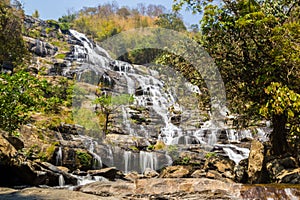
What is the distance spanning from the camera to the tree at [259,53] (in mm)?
7852

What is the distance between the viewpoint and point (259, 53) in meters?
9.61

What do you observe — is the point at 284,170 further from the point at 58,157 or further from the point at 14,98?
the point at 58,157

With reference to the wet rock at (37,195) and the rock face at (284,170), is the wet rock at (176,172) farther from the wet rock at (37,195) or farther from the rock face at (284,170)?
the wet rock at (37,195)

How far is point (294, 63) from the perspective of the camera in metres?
8.14

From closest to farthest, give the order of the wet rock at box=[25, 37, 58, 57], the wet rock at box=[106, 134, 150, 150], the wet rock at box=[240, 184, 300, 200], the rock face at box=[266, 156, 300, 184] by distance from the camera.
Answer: the wet rock at box=[240, 184, 300, 200]
the rock face at box=[266, 156, 300, 184]
the wet rock at box=[106, 134, 150, 150]
the wet rock at box=[25, 37, 58, 57]

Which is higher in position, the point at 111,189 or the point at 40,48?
the point at 40,48

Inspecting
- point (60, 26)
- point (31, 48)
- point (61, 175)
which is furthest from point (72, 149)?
point (60, 26)

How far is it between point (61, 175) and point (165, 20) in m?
36.4

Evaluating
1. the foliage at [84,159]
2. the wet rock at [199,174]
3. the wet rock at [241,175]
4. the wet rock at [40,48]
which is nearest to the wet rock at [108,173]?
the foliage at [84,159]

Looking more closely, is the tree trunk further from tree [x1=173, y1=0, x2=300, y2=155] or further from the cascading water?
the cascading water

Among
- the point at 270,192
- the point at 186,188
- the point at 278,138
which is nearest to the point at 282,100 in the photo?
the point at 270,192

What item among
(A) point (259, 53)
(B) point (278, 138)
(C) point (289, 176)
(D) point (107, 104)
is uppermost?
(A) point (259, 53)

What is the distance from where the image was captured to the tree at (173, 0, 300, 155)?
7852 millimetres

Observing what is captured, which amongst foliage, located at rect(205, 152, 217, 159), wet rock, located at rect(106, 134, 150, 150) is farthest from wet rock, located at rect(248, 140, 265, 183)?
wet rock, located at rect(106, 134, 150, 150)
